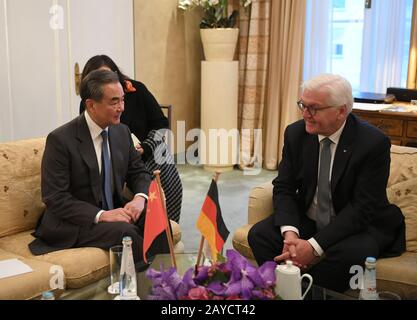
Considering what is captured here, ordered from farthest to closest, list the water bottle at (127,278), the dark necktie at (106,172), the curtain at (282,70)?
the curtain at (282,70)
the dark necktie at (106,172)
the water bottle at (127,278)

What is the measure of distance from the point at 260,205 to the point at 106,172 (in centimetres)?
74

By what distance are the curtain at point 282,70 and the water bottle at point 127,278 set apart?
140 inches

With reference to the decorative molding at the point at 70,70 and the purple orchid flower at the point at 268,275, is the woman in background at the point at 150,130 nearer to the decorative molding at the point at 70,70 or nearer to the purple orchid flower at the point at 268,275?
the decorative molding at the point at 70,70

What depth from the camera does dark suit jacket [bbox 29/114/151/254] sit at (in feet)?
7.78

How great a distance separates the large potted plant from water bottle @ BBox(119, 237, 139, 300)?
11.2ft

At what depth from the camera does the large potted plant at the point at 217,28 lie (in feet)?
16.1

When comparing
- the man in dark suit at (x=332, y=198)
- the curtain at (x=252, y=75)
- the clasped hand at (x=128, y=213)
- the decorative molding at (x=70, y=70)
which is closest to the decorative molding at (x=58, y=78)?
the decorative molding at (x=70, y=70)

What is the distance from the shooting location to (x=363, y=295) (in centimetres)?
172

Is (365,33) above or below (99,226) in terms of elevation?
above

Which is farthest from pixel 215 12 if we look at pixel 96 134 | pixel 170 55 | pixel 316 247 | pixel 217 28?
pixel 316 247

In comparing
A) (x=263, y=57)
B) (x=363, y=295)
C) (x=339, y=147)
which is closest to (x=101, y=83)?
(x=339, y=147)

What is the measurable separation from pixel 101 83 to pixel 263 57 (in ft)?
9.63
